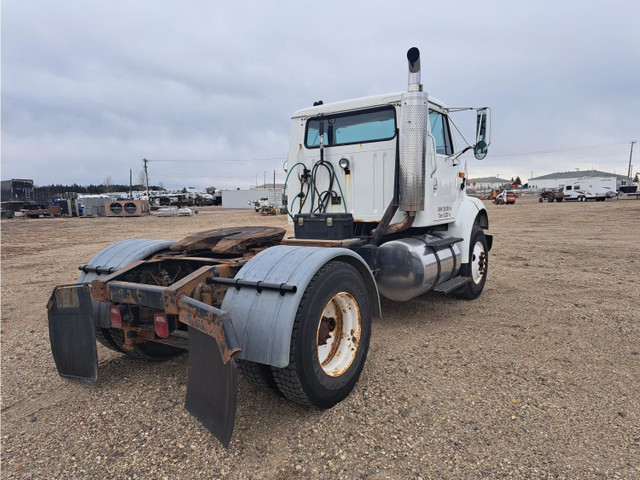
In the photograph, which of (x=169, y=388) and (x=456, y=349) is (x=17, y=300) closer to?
(x=169, y=388)

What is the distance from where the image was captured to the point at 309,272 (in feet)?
8.95

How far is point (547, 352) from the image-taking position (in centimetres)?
396

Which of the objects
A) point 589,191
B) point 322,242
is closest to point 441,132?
point 322,242

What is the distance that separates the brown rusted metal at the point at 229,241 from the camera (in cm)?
369

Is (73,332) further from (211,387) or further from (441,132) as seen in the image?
(441,132)

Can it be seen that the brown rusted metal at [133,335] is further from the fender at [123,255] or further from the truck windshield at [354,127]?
the truck windshield at [354,127]

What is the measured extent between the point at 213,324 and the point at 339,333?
1.24m

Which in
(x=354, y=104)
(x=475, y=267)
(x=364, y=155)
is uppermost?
(x=354, y=104)

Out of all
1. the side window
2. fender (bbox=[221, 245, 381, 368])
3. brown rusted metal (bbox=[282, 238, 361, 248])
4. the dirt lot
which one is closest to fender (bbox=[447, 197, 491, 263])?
the side window

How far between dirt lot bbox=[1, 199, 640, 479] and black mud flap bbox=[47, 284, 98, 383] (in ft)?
0.73

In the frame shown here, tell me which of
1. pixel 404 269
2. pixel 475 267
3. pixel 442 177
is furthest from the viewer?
pixel 475 267

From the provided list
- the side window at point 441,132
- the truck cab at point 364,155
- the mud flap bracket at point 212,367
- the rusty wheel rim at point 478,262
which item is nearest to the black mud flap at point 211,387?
the mud flap bracket at point 212,367

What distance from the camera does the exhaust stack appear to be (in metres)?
4.59

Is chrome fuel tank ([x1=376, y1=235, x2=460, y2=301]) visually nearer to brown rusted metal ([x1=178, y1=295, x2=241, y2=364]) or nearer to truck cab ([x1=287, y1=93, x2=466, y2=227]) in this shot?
truck cab ([x1=287, y1=93, x2=466, y2=227])
